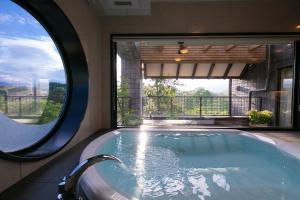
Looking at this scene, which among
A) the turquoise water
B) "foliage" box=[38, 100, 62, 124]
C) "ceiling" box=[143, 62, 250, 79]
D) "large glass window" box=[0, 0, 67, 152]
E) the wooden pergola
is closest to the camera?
the turquoise water

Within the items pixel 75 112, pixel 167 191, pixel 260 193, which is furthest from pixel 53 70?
pixel 260 193

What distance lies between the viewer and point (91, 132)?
2861 millimetres

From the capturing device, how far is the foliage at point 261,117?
3.89 metres

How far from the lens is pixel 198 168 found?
223 cm

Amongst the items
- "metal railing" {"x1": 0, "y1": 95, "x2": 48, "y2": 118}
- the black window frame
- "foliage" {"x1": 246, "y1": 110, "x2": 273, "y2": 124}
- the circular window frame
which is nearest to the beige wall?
the black window frame

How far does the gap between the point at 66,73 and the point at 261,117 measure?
3506 millimetres

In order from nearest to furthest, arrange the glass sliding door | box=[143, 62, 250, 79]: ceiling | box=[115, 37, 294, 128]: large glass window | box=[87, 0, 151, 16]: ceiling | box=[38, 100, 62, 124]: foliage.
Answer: box=[38, 100, 62, 124]: foliage, box=[87, 0, 151, 16]: ceiling, the glass sliding door, box=[115, 37, 294, 128]: large glass window, box=[143, 62, 250, 79]: ceiling

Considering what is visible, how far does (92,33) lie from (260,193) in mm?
2647

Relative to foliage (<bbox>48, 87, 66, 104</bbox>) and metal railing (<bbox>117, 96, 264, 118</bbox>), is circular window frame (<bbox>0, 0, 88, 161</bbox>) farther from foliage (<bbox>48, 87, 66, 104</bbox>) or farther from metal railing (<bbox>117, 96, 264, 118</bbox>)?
metal railing (<bbox>117, 96, 264, 118</bbox>)

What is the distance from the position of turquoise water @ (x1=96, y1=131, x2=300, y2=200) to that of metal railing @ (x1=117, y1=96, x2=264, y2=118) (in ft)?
4.19

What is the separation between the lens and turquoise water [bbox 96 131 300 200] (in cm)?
163

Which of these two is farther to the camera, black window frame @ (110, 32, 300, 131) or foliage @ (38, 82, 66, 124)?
black window frame @ (110, 32, 300, 131)

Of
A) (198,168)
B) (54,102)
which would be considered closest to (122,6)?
(54,102)

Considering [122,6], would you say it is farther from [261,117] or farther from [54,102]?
[261,117]
